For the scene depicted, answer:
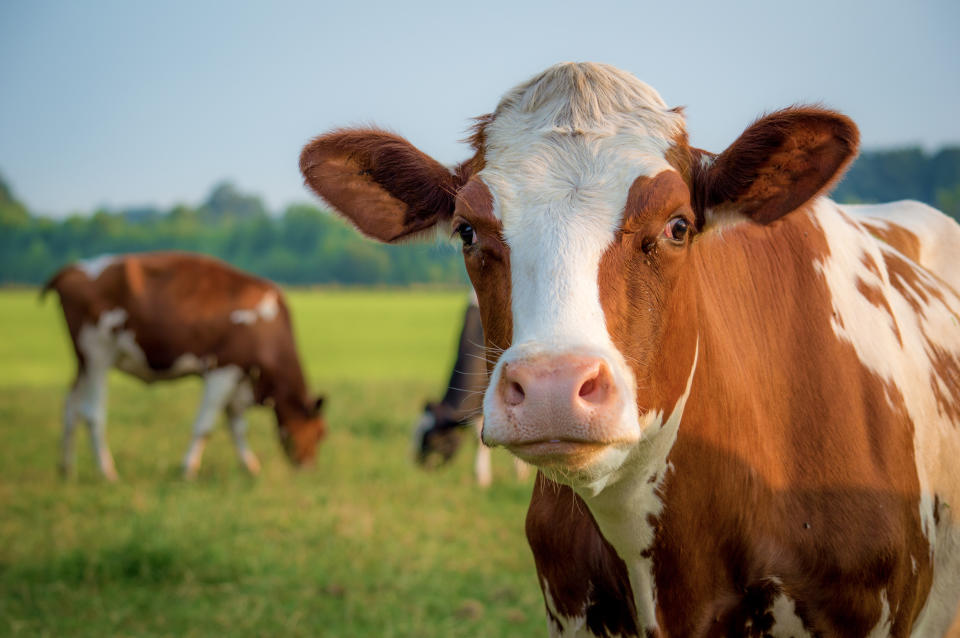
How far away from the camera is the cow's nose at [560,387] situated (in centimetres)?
184

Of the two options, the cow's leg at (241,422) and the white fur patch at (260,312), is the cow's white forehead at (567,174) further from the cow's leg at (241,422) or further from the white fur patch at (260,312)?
the white fur patch at (260,312)

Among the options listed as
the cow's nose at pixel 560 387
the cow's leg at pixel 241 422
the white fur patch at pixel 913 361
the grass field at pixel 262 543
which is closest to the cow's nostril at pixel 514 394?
the cow's nose at pixel 560 387

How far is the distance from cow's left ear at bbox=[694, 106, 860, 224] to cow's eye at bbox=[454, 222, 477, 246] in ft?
2.15

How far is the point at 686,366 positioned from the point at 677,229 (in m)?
0.37

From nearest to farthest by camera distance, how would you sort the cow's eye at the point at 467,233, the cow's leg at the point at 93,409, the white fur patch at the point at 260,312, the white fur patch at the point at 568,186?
the white fur patch at the point at 568,186, the cow's eye at the point at 467,233, the cow's leg at the point at 93,409, the white fur patch at the point at 260,312

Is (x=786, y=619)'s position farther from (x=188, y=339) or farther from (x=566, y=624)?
(x=188, y=339)

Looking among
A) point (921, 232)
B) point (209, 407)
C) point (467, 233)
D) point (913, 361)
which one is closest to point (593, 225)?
point (467, 233)

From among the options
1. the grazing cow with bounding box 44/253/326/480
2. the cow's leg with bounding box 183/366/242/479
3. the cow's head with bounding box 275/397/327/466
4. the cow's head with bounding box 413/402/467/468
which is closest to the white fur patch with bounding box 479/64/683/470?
the cow's head with bounding box 413/402/467/468

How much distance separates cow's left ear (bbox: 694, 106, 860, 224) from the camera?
2408mm

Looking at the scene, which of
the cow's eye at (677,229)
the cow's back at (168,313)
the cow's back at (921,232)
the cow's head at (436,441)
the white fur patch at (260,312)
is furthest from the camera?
the white fur patch at (260,312)

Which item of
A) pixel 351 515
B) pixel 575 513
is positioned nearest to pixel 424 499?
pixel 351 515

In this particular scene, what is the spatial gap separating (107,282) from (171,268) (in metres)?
0.81

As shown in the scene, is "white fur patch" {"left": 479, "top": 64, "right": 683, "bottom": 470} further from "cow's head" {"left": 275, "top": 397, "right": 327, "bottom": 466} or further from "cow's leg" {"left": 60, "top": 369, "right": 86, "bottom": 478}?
"cow's leg" {"left": 60, "top": 369, "right": 86, "bottom": 478}

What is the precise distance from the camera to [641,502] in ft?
7.93
